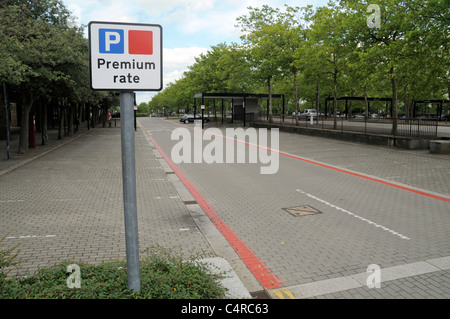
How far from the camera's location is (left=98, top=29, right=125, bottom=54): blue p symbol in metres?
3.04

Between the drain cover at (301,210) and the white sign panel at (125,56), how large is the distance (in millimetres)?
5418

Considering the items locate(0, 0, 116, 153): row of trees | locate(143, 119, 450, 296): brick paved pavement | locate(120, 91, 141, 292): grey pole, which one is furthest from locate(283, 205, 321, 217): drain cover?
locate(0, 0, 116, 153): row of trees

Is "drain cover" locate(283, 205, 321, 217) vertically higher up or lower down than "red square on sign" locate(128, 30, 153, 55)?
lower down

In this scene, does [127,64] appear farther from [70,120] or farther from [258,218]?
[70,120]

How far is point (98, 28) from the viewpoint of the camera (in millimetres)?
3029

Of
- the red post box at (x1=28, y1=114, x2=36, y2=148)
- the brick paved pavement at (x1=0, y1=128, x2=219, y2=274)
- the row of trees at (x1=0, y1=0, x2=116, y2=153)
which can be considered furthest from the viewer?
the red post box at (x1=28, y1=114, x2=36, y2=148)

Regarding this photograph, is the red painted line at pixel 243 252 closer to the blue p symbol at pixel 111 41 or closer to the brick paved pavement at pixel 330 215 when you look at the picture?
the brick paved pavement at pixel 330 215

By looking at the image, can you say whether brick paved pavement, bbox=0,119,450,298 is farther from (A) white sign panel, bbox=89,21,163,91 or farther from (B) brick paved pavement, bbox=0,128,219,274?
(A) white sign panel, bbox=89,21,163,91

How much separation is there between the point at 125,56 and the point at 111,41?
0.17 metres

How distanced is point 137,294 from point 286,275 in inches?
86.3

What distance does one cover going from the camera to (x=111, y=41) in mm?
3061

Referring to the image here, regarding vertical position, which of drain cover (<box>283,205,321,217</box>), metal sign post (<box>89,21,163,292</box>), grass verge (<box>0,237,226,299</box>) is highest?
metal sign post (<box>89,21,163,292</box>)
